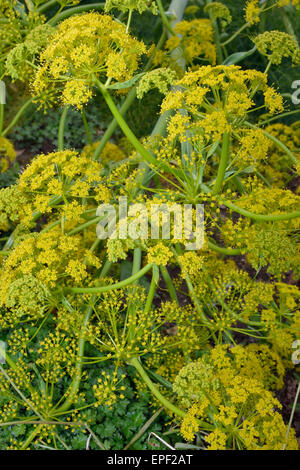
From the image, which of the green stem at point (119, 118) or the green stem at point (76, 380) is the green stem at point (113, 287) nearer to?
the green stem at point (76, 380)

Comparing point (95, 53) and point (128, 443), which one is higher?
point (95, 53)

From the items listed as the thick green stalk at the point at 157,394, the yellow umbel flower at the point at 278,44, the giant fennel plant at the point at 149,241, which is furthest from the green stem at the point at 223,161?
the thick green stalk at the point at 157,394

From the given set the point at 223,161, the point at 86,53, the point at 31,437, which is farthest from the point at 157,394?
A: the point at 86,53

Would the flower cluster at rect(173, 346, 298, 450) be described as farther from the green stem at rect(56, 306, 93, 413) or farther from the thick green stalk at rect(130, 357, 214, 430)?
the green stem at rect(56, 306, 93, 413)

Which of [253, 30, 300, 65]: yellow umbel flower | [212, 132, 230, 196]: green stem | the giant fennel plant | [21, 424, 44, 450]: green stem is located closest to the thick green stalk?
the giant fennel plant

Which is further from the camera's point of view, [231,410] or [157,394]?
[157,394]

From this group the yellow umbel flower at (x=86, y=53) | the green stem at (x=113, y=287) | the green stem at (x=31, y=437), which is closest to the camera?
the yellow umbel flower at (x=86, y=53)

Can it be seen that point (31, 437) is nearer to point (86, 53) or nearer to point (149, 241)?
point (149, 241)

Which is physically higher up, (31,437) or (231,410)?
(231,410)
